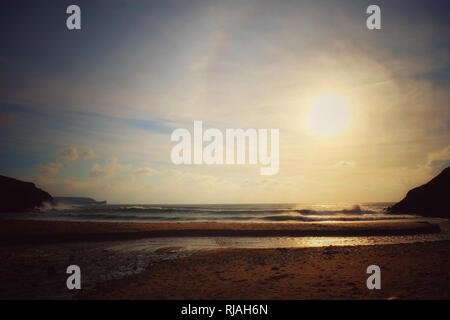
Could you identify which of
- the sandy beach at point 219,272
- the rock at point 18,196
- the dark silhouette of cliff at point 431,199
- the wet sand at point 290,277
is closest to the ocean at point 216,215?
the dark silhouette of cliff at point 431,199

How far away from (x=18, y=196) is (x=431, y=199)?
100m

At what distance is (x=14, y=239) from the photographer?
1834 cm

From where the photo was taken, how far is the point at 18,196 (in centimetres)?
6481

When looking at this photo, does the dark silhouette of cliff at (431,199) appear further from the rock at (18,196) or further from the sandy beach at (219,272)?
the rock at (18,196)

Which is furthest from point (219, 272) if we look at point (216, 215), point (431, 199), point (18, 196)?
point (18, 196)

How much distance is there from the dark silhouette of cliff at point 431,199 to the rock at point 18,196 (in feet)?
305

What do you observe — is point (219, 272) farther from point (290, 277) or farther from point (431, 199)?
point (431, 199)

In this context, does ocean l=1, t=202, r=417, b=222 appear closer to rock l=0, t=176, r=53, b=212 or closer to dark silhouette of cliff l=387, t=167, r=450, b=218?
dark silhouette of cliff l=387, t=167, r=450, b=218

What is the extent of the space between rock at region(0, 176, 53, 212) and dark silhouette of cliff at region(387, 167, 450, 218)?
9292 centimetres

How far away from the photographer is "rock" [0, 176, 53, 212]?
60781 mm

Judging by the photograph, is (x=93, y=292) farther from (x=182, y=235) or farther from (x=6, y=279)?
(x=182, y=235)

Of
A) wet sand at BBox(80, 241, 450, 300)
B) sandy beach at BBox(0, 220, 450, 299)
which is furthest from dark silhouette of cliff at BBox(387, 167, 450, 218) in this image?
wet sand at BBox(80, 241, 450, 300)

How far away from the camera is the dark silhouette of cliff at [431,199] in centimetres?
4709
